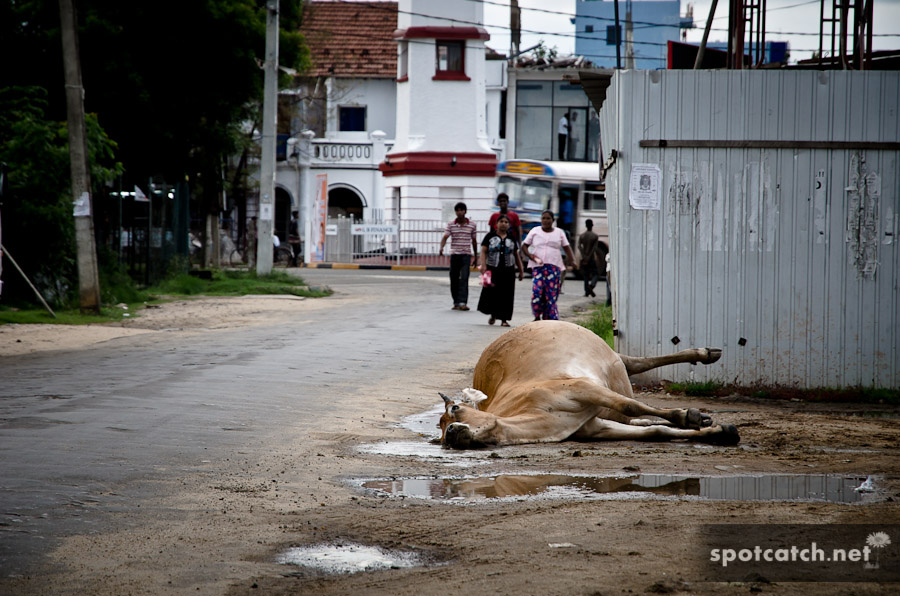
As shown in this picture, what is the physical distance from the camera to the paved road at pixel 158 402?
17.3 feet

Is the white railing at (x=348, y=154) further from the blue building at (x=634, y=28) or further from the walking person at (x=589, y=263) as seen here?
the walking person at (x=589, y=263)

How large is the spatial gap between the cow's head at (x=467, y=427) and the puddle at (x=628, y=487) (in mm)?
557

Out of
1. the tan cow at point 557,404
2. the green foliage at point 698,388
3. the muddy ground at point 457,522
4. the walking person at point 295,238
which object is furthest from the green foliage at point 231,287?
the walking person at point 295,238

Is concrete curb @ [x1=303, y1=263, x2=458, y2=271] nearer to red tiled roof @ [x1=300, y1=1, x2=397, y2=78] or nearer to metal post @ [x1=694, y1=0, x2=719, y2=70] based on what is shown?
red tiled roof @ [x1=300, y1=1, x2=397, y2=78]

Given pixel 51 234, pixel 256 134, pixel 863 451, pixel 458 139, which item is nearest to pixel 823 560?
pixel 863 451

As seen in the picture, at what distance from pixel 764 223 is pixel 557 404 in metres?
3.85

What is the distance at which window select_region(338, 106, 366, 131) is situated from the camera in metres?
49.8

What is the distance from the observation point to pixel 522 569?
404 cm

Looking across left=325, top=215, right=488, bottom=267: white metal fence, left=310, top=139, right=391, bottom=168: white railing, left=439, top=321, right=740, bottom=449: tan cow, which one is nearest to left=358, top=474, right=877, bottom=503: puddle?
left=439, top=321, right=740, bottom=449: tan cow

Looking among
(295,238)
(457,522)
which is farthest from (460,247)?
(295,238)

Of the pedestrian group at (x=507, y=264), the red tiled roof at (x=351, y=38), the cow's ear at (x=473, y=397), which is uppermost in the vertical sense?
the red tiled roof at (x=351, y=38)

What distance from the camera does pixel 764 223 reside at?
9664 mm

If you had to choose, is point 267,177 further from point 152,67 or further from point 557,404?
point 557,404

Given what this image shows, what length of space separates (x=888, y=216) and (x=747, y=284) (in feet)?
4.54
